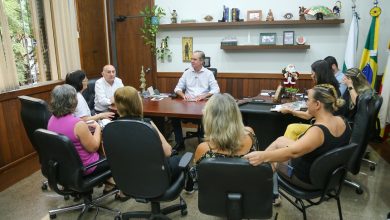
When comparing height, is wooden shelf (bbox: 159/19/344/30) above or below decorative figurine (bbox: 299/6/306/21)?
below

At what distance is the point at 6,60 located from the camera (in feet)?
10.3

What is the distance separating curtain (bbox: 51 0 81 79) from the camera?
3904mm

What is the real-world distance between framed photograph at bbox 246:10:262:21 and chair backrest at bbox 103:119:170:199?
11.0 ft

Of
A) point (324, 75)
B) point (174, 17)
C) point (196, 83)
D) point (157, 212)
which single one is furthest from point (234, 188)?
point (174, 17)

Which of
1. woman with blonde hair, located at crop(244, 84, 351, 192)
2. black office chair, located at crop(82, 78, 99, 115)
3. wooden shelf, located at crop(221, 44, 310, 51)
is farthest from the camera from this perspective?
wooden shelf, located at crop(221, 44, 310, 51)

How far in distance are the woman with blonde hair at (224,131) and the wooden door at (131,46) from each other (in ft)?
11.9

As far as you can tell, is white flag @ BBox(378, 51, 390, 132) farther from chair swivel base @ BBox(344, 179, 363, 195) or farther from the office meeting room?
chair swivel base @ BBox(344, 179, 363, 195)

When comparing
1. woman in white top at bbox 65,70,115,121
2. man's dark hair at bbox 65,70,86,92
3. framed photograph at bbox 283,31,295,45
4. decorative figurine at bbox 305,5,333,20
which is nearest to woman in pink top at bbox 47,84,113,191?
woman in white top at bbox 65,70,115,121

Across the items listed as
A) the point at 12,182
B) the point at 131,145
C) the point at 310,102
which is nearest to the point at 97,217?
the point at 131,145

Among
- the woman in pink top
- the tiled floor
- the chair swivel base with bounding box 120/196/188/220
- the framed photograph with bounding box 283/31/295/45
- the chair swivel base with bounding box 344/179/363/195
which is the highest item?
the framed photograph with bounding box 283/31/295/45

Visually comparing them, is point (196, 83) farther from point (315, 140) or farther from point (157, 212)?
point (315, 140)

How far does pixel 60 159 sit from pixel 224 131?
113 centimetres

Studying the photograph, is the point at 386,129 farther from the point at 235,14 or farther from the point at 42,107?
the point at 42,107

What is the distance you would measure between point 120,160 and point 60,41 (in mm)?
2785
